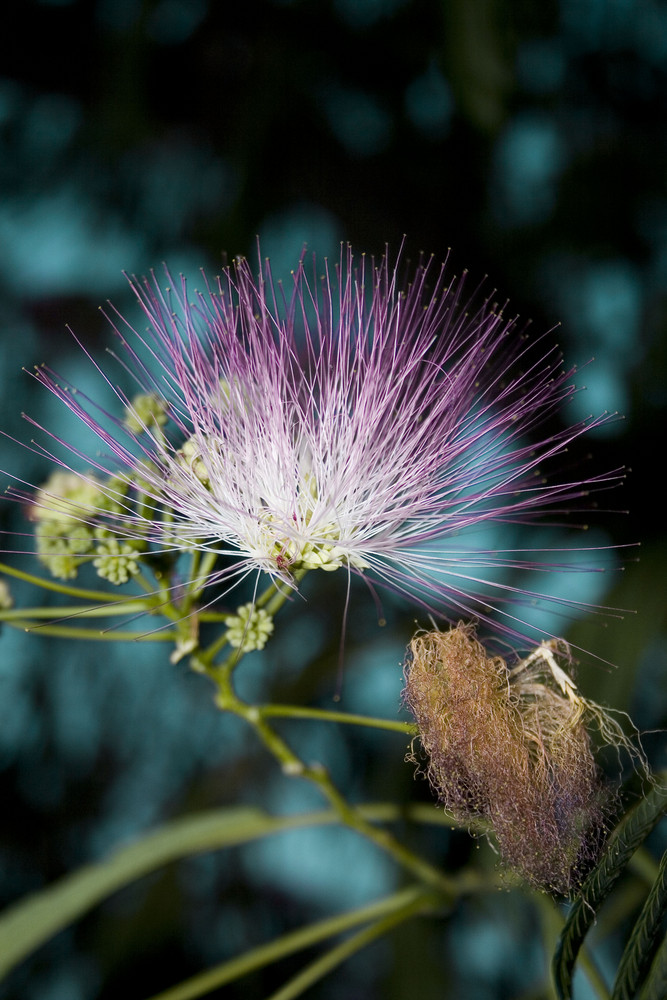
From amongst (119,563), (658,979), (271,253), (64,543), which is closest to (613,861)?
(658,979)

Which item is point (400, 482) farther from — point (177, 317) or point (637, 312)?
point (637, 312)

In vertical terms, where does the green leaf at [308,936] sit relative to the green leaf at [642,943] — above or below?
below

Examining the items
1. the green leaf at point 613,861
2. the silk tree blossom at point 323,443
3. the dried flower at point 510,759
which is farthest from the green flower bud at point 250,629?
the green leaf at point 613,861

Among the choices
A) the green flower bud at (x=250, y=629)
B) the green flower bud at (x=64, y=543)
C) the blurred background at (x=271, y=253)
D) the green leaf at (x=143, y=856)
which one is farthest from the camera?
the blurred background at (x=271, y=253)

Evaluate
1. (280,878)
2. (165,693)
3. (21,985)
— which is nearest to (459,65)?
(165,693)

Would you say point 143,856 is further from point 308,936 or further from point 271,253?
point 271,253

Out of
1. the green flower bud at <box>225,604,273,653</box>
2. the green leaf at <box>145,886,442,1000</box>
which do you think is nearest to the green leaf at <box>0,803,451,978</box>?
the green leaf at <box>145,886,442,1000</box>

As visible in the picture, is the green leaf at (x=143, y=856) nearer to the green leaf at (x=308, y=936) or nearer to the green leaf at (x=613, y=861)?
the green leaf at (x=308, y=936)
